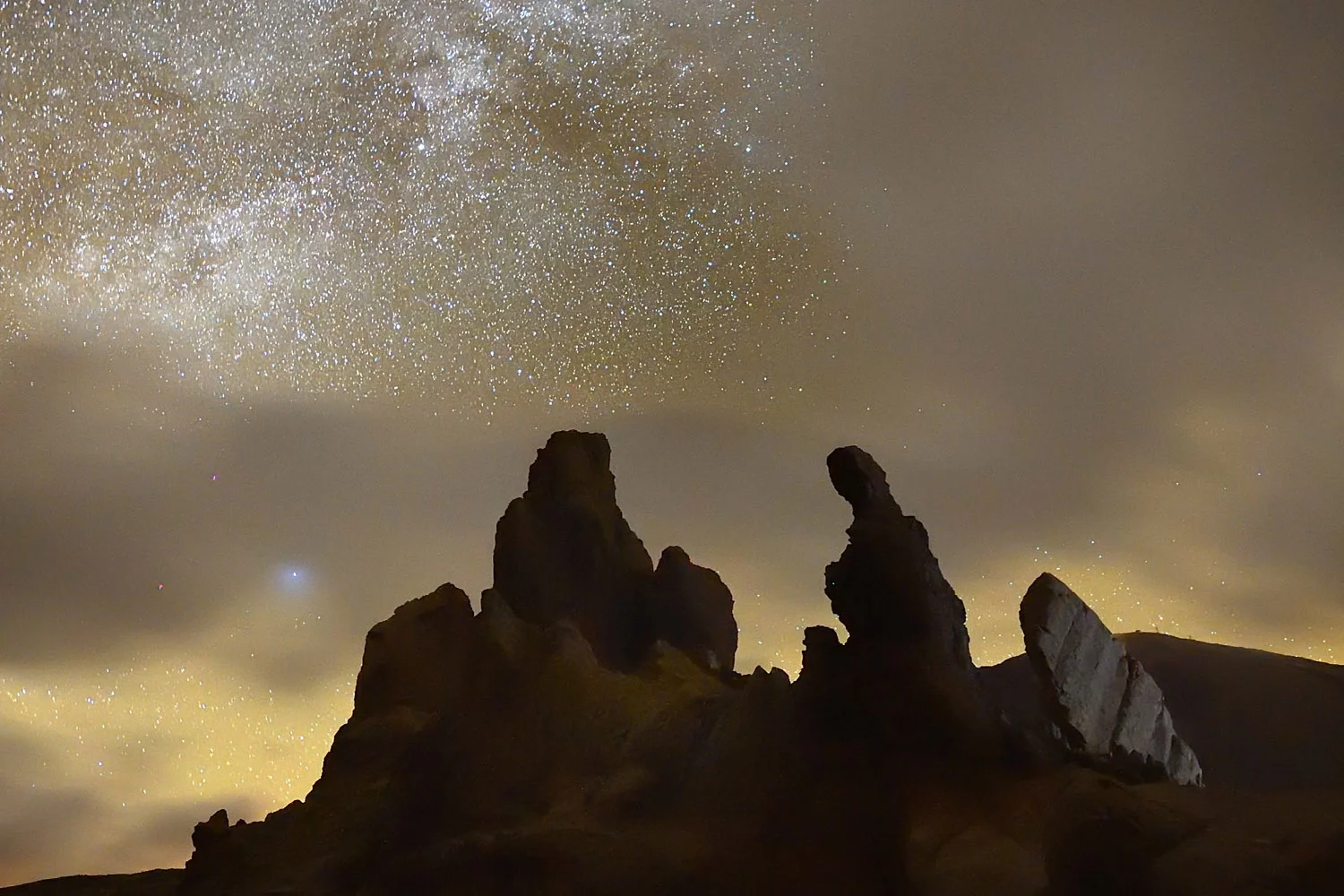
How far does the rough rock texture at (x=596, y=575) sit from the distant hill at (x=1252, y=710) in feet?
37.0

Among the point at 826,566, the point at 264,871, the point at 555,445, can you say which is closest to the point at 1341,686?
the point at 826,566

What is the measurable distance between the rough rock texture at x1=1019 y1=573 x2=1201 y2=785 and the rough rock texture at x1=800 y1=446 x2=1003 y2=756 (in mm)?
1876

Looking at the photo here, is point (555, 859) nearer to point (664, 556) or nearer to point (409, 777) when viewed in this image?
point (409, 777)

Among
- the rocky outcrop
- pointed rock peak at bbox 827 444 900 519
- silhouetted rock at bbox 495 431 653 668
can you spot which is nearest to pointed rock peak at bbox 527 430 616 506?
silhouetted rock at bbox 495 431 653 668

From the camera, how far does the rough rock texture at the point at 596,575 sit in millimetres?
35875

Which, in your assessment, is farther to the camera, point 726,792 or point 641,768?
point 641,768

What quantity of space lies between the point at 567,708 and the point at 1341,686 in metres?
32.6

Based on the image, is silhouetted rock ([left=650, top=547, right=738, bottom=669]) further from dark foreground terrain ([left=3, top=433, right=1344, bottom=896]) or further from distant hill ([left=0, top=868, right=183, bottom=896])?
distant hill ([left=0, top=868, right=183, bottom=896])

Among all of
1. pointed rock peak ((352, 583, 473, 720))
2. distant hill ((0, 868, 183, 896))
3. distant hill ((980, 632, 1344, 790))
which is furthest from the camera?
distant hill ((0, 868, 183, 896))

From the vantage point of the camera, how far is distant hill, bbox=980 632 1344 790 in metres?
35.6

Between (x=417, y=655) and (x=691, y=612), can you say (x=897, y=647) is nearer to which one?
(x=691, y=612)

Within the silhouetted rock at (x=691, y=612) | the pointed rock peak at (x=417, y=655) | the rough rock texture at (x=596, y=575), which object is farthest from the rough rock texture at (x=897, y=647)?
the pointed rock peak at (x=417, y=655)

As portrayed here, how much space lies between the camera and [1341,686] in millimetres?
38938

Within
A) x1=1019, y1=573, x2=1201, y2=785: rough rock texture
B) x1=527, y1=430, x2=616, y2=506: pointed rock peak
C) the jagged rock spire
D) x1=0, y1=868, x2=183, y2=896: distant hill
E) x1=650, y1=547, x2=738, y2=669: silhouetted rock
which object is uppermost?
x1=527, y1=430, x2=616, y2=506: pointed rock peak
